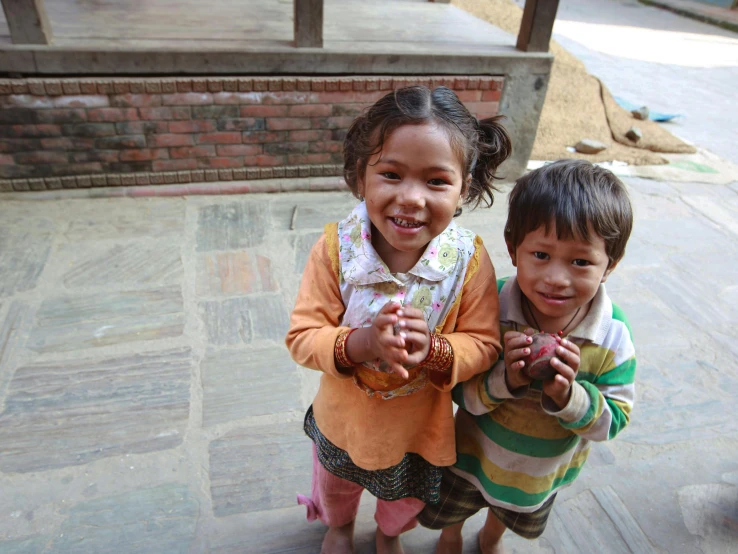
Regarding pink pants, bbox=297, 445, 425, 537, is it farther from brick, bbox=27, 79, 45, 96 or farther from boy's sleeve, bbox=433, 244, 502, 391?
brick, bbox=27, 79, 45, 96

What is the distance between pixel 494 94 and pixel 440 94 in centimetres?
309

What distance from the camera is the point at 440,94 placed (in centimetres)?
119

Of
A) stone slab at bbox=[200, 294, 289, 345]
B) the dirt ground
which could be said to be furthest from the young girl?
the dirt ground

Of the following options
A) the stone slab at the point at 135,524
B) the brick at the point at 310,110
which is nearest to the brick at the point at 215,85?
the brick at the point at 310,110

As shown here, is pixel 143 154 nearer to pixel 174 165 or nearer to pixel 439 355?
pixel 174 165

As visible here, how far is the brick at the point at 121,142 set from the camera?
365cm

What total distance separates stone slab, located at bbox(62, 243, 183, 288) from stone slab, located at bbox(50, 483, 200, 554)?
1.32 m

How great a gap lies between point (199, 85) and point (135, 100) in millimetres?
419

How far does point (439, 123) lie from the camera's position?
113 cm

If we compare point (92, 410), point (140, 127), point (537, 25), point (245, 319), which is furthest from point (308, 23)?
point (92, 410)

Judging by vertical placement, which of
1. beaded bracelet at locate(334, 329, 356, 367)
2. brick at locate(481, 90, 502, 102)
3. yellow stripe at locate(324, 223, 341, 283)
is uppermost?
yellow stripe at locate(324, 223, 341, 283)

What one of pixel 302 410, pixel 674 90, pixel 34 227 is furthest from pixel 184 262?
pixel 674 90

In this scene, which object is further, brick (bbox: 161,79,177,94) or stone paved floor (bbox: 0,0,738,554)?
brick (bbox: 161,79,177,94)

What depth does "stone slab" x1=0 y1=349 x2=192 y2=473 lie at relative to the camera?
204 cm
